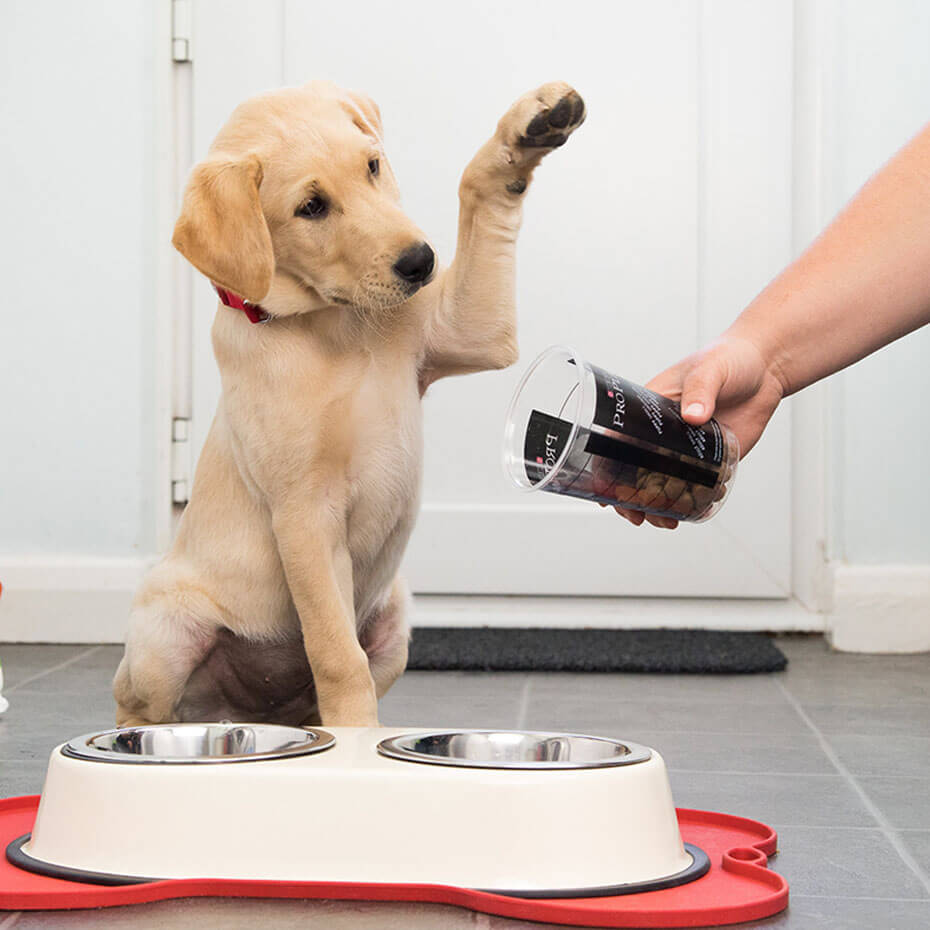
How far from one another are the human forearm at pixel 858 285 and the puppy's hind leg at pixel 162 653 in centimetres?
68

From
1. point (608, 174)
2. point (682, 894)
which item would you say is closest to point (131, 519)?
point (608, 174)

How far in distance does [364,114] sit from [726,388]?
19.8 inches

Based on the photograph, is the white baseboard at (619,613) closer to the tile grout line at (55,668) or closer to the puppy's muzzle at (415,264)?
the tile grout line at (55,668)

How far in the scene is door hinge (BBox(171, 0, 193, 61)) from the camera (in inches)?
111

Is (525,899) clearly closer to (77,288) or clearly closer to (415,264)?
(415,264)

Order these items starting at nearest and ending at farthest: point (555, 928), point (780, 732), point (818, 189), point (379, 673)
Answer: point (555, 928) → point (379, 673) → point (780, 732) → point (818, 189)

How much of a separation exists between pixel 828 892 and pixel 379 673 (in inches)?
24.4

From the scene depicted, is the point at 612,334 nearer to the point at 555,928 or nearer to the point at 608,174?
the point at 608,174

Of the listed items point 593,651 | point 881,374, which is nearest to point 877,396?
point 881,374

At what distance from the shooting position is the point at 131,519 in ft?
9.13

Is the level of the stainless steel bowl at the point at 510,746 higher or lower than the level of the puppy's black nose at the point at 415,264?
lower

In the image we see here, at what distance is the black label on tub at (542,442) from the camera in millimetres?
1142

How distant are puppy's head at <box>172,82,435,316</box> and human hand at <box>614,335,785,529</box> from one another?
10.9 inches

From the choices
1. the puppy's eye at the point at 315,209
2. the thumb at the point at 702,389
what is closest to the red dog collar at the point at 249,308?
the puppy's eye at the point at 315,209
